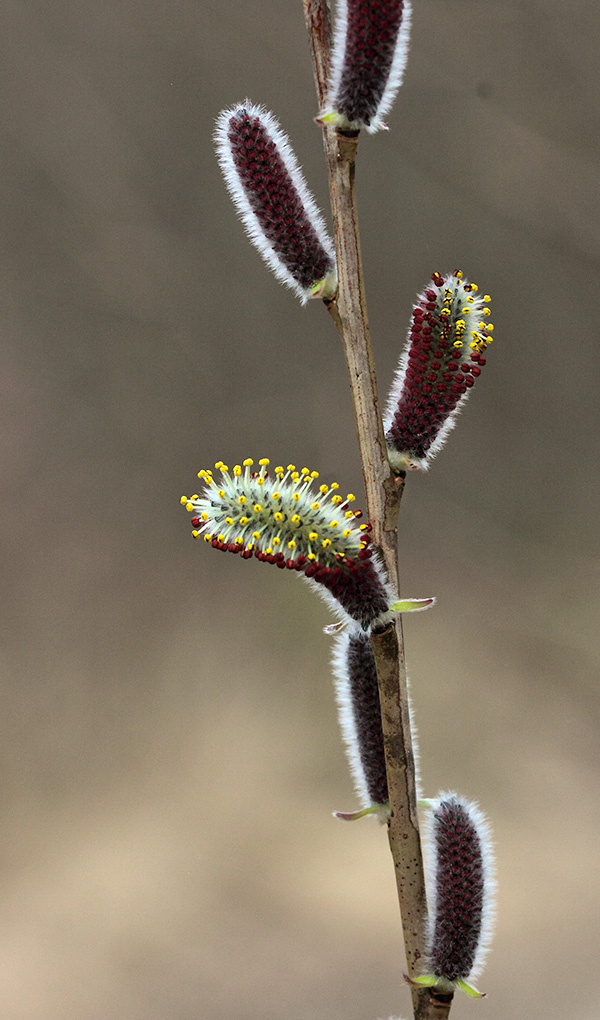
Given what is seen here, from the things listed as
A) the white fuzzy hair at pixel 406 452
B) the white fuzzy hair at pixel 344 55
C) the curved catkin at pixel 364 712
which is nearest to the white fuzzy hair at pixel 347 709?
the curved catkin at pixel 364 712

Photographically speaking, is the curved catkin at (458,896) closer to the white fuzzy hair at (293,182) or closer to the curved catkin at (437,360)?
the curved catkin at (437,360)

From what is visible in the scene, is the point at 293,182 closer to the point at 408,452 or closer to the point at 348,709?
the point at 408,452

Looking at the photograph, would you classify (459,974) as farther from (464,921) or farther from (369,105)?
(369,105)

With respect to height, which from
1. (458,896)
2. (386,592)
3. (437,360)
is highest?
(437,360)

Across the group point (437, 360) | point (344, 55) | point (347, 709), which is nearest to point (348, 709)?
point (347, 709)

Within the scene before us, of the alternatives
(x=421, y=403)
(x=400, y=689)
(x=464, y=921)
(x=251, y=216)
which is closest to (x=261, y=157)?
(x=251, y=216)

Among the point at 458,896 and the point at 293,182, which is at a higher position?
the point at 293,182

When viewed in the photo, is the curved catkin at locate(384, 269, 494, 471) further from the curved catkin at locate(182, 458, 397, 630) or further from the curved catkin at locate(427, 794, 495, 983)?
the curved catkin at locate(427, 794, 495, 983)
